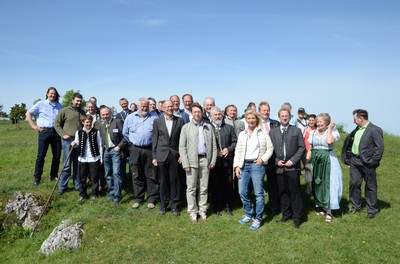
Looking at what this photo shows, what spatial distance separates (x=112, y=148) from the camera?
806 centimetres

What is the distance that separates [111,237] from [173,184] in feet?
5.99

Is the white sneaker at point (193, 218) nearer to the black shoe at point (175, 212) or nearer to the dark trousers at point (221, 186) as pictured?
the black shoe at point (175, 212)

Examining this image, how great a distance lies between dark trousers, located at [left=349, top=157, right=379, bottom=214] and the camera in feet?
22.6

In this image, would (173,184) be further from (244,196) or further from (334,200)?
(334,200)

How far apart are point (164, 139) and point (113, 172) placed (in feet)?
6.45

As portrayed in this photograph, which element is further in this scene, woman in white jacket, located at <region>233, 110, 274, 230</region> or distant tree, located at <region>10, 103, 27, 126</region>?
distant tree, located at <region>10, 103, 27, 126</region>

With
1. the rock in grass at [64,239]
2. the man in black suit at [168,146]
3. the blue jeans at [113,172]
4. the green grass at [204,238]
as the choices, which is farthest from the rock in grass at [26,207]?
the man in black suit at [168,146]

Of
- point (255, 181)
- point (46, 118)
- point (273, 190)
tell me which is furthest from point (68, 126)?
point (273, 190)

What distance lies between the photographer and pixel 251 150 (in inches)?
253

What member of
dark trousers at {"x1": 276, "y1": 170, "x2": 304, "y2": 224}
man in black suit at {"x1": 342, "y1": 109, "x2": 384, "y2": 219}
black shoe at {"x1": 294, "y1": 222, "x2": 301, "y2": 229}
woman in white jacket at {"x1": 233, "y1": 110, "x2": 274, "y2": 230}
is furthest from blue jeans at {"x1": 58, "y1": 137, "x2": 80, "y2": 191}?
man in black suit at {"x1": 342, "y1": 109, "x2": 384, "y2": 219}

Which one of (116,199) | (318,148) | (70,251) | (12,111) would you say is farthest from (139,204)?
(12,111)

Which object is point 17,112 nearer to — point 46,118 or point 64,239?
point 46,118

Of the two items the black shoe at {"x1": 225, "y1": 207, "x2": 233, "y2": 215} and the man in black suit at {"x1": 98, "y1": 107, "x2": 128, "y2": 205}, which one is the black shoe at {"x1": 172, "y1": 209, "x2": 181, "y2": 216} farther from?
the man in black suit at {"x1": 98, "y1": 107, "x2": 128, "y2": 205}

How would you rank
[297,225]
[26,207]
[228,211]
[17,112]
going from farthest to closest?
[17,112] < [26,207] < [228,211] < [297,225]
